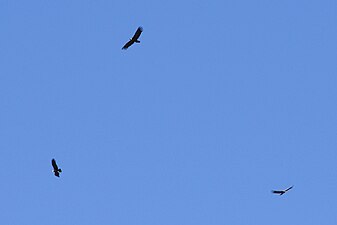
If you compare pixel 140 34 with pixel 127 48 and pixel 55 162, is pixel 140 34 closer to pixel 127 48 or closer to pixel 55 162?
pixel 127 48

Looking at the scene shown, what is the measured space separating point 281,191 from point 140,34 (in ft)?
80.1

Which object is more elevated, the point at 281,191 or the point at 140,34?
the point at 140,34

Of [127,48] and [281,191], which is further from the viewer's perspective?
[281,191]

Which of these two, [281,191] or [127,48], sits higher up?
[127,48]

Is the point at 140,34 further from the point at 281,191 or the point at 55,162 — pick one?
the point at 281,191

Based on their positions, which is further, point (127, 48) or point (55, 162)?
point (55, 162)

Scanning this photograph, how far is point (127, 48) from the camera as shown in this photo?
303ft

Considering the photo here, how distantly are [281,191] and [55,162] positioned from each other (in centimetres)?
2261

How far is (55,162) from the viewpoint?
101250 millimetres

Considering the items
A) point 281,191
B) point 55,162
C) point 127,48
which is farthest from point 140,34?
point 281,191

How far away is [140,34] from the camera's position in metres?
92.2

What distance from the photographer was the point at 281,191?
106500 mm

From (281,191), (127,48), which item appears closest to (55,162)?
(127,48)
